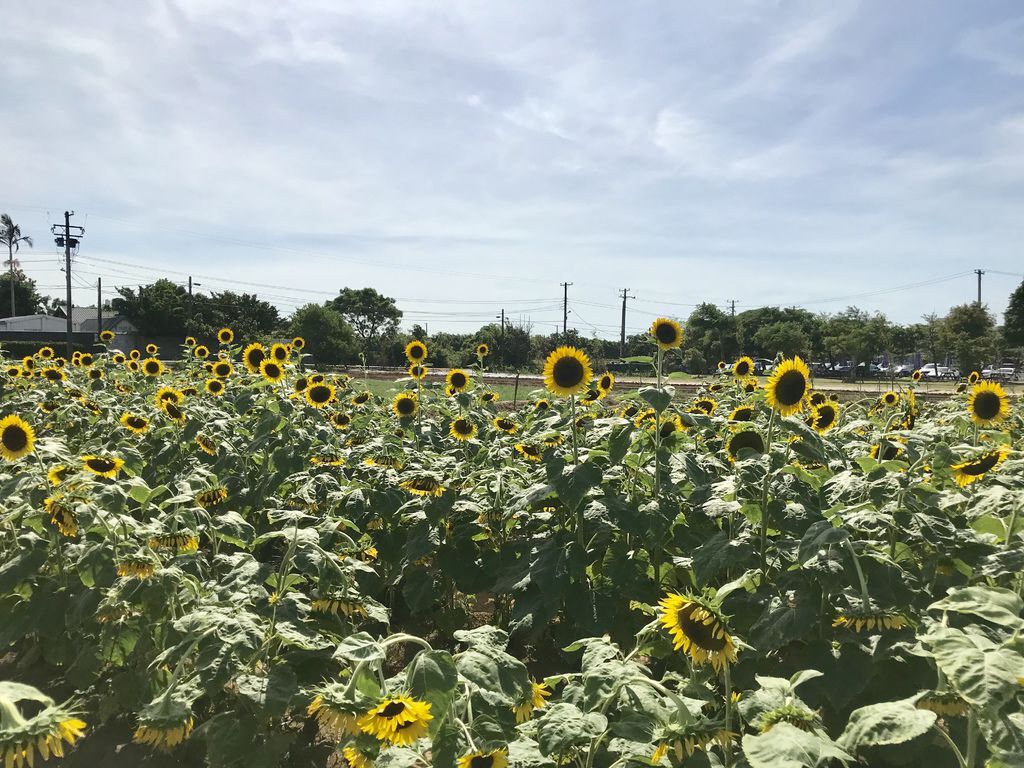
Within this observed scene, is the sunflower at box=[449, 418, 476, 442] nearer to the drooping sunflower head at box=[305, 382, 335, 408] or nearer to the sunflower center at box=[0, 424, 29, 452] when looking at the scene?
the drooping sunflower head at box=[305, 382, 335, 408]

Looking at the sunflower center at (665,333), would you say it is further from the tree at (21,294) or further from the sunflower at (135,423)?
the tree at (21,294)

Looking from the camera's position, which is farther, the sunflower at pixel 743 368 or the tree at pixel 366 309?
the tree at pixel 366 309

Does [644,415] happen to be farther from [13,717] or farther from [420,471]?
[13,717]

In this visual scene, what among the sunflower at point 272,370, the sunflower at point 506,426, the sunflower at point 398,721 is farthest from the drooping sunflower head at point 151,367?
the sunflower at point 398,721

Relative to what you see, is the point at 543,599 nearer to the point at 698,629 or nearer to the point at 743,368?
the point at 698,629

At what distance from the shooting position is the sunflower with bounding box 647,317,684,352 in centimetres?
404

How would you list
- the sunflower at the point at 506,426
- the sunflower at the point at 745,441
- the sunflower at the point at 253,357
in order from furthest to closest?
the sunflower at the point at 253,357, the sunflower at the point at 506,426, the sunflower at the point at 745,441

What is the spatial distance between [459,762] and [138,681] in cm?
190

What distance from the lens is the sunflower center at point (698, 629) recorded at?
5.88 ft

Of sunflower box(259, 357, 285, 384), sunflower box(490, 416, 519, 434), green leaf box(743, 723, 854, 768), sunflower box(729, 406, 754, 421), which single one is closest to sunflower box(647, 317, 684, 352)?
sunflower box(729, 406, 754, 421)

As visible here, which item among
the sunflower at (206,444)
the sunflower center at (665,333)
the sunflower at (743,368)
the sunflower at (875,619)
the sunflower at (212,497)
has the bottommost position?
the sunflower at (212,497)

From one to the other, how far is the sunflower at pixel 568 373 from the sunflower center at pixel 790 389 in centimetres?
114

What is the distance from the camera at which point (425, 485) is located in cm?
390

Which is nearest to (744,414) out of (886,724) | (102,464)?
(886,724)
